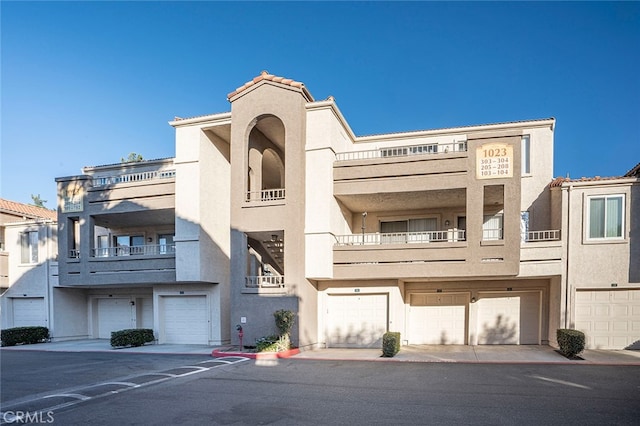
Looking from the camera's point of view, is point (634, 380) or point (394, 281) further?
point (394, 281)

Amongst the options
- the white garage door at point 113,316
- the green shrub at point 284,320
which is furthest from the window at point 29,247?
the green shrub at point 284,320

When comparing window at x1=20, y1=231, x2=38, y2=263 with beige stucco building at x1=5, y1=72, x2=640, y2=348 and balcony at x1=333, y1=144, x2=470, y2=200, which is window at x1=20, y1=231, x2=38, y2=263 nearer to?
beige stucco building at x1=5, y1=72, x2=640, y2=348

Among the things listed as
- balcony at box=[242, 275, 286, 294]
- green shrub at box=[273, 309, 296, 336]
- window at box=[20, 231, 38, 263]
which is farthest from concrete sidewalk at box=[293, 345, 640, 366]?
window at box=[20, 231, 38, 263]

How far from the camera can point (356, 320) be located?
15.3m

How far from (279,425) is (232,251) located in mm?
8924

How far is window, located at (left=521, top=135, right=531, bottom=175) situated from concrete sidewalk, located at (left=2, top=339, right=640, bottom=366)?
7.17 metres

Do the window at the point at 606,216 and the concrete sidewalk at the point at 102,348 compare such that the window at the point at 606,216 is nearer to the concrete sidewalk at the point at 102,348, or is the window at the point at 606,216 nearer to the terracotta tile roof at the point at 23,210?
the concrete sidewalk at the point at 102,348

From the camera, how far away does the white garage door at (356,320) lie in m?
15.1

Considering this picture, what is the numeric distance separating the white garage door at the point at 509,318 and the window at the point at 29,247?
22850mm

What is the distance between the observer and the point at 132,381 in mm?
10078

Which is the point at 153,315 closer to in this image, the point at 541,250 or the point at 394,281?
the point at 394,281

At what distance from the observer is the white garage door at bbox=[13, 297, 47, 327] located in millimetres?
19797

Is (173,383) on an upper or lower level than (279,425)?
lower

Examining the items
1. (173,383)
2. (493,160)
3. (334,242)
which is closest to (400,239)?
(334,242)
